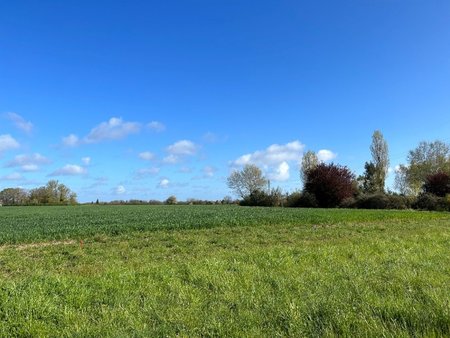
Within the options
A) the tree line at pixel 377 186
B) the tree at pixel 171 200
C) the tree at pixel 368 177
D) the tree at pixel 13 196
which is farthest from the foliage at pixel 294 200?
the tree at pixel 13 196

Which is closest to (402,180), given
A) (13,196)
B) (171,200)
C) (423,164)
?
(423,164)

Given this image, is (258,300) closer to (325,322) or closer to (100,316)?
(325,322)

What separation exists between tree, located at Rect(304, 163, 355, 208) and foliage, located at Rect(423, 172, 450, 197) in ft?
35.6

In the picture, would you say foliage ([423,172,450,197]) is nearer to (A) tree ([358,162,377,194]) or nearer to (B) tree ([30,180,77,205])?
(A) tree ([358,162,377,194])

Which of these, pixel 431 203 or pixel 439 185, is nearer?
pixel 431 203

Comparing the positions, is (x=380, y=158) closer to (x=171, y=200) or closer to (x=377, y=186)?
(x=377, y=186)

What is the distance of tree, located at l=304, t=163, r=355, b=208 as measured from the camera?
186 feet

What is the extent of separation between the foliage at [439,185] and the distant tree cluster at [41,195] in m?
91.8

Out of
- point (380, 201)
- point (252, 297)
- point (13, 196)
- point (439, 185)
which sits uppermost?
point (13, 196)

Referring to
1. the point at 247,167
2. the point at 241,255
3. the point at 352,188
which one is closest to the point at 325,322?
the point at 241,255

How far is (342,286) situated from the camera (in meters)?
6.17

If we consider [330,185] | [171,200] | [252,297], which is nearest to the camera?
[252,297]

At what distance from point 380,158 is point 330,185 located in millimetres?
21419

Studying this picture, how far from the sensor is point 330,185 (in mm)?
56719
